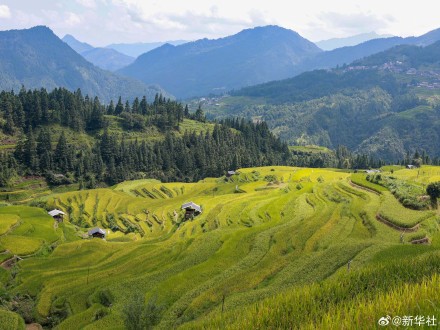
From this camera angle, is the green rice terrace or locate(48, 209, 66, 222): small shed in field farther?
locate(48, 209, 66, 222): small shed in field

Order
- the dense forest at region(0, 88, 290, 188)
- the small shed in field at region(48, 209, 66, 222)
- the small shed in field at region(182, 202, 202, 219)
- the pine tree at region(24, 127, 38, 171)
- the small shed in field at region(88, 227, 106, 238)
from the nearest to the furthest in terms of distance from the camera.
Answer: the small shed in field at region(88, 227, 106, 238) → the small shed in field at region(182, 202, 202, 219) → the small shed in field at region(48, 209, 66, 222) → the pine tree at region(24, 127, 38, 171) → the dense forest at region(0, 88, 290, 188)

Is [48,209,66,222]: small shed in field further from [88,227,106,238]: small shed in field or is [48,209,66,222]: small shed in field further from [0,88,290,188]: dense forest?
[0,88,290,188]: dense forest

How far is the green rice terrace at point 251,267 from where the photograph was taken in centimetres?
1668

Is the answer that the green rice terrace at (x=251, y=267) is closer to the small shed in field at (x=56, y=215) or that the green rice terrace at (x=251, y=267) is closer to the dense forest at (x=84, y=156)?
the small shed in field at (x=56, y=215)

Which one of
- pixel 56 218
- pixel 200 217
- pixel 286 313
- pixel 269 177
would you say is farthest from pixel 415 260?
pixel 269 177

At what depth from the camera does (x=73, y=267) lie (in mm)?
58531

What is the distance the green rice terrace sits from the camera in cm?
1668

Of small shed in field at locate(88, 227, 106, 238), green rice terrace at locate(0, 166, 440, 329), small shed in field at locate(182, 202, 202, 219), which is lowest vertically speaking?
small shed in field at locate(88, 227, 106, 238)

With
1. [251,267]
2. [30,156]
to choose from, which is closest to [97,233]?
[251,267]

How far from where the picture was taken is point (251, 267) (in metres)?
42.4

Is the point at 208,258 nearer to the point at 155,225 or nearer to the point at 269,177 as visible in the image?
the point at 155,225

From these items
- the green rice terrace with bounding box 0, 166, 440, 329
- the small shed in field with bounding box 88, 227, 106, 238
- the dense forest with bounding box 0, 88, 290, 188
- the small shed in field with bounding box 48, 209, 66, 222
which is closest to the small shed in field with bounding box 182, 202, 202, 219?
the green rice terrace with bounding box 0, 166, 440, 329

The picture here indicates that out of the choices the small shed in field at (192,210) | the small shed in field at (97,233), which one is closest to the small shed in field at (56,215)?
the small shed in field at (97,233)

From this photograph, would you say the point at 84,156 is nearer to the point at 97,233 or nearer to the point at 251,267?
the point at 97,233
